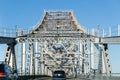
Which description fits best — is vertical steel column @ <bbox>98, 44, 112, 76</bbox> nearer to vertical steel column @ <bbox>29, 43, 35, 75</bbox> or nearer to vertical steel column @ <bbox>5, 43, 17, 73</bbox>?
vertical steel column @ <bbox>5, 43, 17, 73</bbox>

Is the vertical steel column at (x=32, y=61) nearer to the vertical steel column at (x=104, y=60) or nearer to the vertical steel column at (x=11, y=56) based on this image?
the vertical steel column at (x=11, y=56)

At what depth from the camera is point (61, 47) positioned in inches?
4254

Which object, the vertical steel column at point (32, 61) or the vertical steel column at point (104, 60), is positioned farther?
the vertical steel column at point (32, 61)

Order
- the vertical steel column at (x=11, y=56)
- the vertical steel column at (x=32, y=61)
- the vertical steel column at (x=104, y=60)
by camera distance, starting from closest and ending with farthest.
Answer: the vertical steel column at (x=104, y=60)
the vertical steel column at (x=11, y=56)
the vertical steel column at (x=32, y=61)

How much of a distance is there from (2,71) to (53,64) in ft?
278

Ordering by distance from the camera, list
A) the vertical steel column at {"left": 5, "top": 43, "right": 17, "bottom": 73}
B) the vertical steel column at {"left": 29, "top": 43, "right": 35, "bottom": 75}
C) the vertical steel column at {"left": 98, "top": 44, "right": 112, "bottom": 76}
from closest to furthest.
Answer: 1. the vertical steel column at {"left": 98, "top": 44, "right": 112, "bottom": 76}
2. the vertical steel column at {"left": 5, "top": 43, "right": 17, "bottom": 73}
3. the vertical steel column at {"left": 29, "top": 43, "right": 35, "bottom": 75}

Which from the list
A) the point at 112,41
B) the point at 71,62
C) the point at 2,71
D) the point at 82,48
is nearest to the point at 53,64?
the point at 71,62

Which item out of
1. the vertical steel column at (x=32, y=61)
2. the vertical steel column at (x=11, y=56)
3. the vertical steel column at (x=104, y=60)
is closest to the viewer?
the vertical steel column at (x=104, y=60)

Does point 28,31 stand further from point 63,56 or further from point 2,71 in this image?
point 2,71

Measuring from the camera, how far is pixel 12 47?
83.9m

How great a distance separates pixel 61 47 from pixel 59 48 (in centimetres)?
158

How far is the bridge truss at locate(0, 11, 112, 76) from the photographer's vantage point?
85625 mm

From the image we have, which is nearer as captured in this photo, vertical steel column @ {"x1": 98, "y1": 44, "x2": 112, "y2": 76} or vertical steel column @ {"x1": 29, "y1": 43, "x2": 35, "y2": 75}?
vertical steel column @ {"x1": 98, "y1": 44, "x2": 112, "y2": 76}

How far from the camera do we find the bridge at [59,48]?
273 feet
